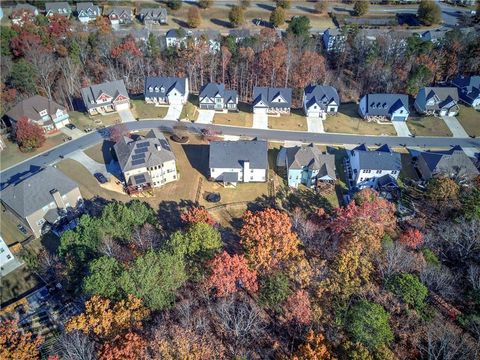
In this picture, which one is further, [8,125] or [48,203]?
[8,125]

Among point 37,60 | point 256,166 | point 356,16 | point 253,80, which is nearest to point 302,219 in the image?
point 256,166

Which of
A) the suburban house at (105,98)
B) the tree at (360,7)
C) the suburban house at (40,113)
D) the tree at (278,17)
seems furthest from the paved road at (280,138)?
the tree at (360,7)

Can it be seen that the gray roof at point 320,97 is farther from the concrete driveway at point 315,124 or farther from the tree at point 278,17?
the tree at point 278,17

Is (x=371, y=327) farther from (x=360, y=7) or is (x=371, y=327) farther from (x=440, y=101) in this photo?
(x=360, y=7)

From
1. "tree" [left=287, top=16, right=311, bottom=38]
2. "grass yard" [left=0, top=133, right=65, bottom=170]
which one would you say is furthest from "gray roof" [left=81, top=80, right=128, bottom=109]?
"tree" [left=287, top=16, right=311, bottom=38]

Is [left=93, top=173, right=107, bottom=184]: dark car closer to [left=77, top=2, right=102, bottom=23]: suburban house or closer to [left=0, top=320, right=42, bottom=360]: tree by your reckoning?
[left=0, top=320, right=42, bottom=360]: tree

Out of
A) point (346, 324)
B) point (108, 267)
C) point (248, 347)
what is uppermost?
point (108, 267)

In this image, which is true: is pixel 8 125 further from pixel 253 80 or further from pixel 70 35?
pixel 253 80
